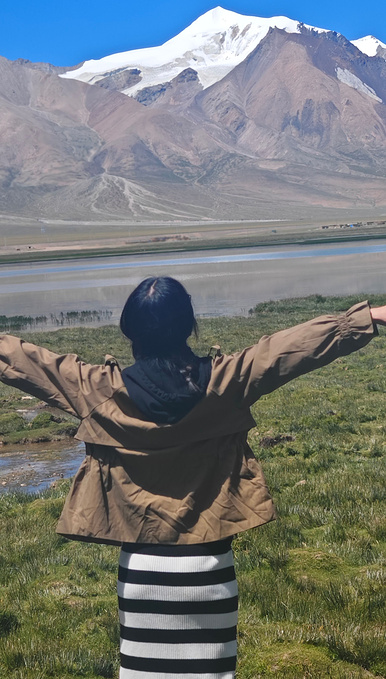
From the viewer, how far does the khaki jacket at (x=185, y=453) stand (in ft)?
12.3

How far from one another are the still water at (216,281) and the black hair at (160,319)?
161ft

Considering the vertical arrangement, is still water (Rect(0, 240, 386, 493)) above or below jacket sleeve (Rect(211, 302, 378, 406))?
below

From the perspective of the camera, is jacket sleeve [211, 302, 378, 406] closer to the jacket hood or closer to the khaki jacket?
the khaki jacket

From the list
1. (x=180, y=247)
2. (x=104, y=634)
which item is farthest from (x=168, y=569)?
(x=180, y=247)

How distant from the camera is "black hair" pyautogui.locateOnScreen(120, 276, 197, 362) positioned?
391cm

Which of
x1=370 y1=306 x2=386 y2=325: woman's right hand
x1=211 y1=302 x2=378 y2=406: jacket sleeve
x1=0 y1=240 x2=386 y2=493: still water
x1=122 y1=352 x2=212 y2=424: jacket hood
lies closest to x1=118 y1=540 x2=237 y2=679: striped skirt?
x1=122 y1=352 x2=212 y2=424: jacket hood

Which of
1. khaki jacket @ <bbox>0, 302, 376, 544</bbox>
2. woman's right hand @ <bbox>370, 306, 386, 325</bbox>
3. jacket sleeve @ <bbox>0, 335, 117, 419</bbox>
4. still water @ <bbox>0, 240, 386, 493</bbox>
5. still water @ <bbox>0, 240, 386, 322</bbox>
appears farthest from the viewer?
still water @ <bbox>0, 240, 386, 322</bbox>

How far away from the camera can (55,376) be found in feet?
12.9

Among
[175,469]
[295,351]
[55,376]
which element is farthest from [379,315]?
[55,376]

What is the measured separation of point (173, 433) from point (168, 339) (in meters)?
0.42

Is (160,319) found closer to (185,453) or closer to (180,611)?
(185,453)

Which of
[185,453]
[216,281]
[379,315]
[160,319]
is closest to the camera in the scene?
[379,315]

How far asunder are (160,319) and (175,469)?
66cm

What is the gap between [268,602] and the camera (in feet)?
21.5
